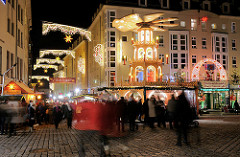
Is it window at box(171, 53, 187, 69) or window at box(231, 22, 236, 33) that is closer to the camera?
window at box(171, 53, 187, 69)

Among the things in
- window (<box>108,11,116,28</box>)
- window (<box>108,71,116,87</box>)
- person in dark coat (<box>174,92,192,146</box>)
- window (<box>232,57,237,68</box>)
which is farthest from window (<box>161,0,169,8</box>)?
person in dark coat (<box>174,92,192,146</box>)

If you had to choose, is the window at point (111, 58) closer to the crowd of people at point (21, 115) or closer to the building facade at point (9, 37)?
the building facade at point (9, 37)

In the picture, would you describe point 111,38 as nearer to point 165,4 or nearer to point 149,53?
point 149,53

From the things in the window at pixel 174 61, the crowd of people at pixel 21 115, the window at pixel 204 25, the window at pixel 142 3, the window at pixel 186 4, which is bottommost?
the crowd of people at pixel 21 115

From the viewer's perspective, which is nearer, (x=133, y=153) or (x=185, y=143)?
(x=133, y=153)

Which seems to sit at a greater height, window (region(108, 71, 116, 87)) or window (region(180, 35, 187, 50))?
window (region(180, 35, 187, 50))

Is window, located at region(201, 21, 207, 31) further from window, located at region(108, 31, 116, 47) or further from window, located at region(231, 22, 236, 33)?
window, located at region(108, 31, 116, 47)

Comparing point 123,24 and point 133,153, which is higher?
point 123,24

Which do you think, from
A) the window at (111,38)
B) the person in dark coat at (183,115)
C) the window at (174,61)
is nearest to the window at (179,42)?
the window at (174,61)

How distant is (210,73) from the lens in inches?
1689

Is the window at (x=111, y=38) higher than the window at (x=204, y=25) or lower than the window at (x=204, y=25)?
lower

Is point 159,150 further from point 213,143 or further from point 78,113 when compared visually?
point 78,113

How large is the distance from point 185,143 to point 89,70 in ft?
144

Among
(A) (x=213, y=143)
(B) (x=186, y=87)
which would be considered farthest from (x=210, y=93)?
(A) (x=213, y=143)
